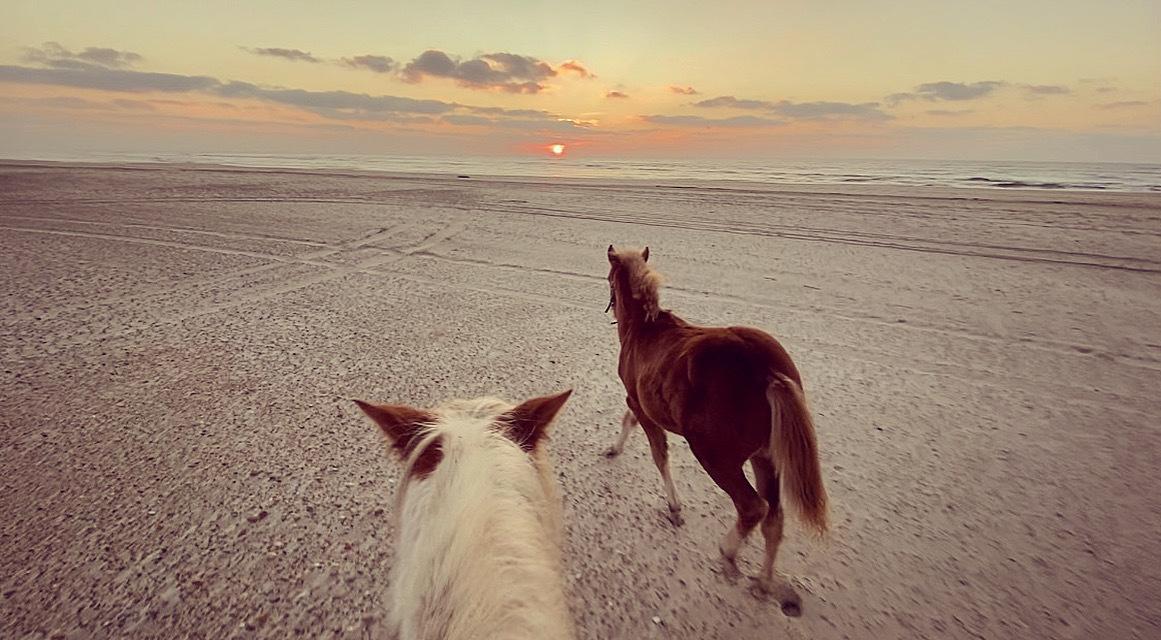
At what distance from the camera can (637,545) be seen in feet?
9.14

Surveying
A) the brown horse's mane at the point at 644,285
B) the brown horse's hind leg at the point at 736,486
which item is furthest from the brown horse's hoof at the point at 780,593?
the brown horse's mane at the point at 644,285

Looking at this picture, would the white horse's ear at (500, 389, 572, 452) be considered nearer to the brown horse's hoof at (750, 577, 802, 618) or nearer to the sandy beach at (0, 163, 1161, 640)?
the sandy beach at (0, 163, 1161, 640)

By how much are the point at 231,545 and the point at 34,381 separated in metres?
3.31

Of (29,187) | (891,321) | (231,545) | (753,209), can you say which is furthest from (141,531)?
(29,187)

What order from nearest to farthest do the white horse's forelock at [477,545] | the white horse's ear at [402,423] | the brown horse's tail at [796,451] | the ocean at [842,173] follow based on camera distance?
the white horse's forelock at [477,545], the white horse's ear at [402,423], the brown horse's tail at [796,451], the ocean at [842,173]

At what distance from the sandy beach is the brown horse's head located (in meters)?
1.23

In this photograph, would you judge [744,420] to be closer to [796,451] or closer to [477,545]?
[796,451]

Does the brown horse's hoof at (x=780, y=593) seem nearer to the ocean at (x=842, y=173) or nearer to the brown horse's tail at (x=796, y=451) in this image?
the brown horse's tail at (x=796, y=451)

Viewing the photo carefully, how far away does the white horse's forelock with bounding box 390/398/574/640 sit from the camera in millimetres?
1111

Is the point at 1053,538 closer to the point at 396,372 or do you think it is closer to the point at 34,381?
the point at 396,372

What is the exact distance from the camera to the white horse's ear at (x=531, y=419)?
1.61m

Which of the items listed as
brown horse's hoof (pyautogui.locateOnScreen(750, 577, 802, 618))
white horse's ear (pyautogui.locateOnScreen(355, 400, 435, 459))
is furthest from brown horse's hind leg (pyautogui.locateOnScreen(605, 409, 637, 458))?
white horse's ear (pyautogui.locateOnScreen(355, 400, 435, 459))

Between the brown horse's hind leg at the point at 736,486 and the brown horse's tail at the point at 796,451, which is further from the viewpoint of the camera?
the brown horse's hind leg at the point at 736,486

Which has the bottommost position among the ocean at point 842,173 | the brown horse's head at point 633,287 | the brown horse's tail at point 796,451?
the brown horse's tail at point 796,451
